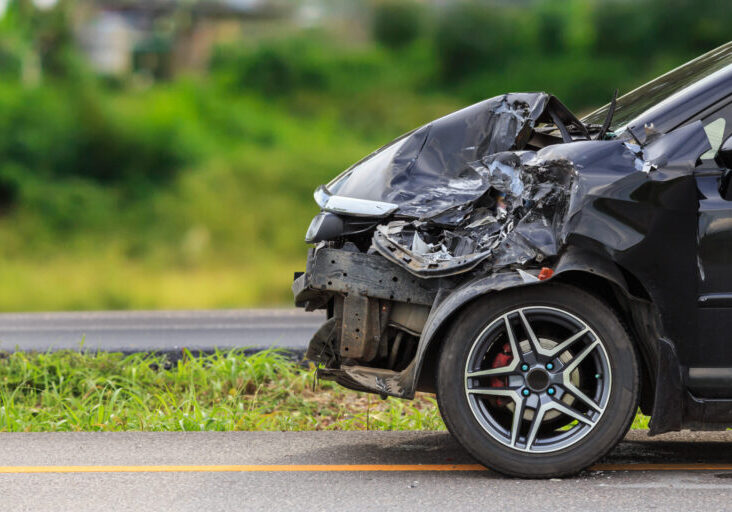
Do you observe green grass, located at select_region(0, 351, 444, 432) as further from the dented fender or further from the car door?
the car door

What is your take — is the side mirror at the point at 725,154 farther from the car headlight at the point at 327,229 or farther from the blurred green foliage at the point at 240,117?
the blurred green foliage at the point at 240,117

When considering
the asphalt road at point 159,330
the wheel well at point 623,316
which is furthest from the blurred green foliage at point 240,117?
the wheel well at point 623,316

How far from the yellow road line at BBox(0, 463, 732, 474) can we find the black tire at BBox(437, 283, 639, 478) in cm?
33

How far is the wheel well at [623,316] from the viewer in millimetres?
4781

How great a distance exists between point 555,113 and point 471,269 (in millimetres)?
1065

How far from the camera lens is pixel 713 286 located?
185 inches

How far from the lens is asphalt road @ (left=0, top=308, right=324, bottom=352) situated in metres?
9.53

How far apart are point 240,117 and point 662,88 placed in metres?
23.9

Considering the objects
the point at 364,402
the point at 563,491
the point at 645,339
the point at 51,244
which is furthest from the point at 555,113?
the point at 51,244

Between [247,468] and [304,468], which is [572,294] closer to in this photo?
[304,468]

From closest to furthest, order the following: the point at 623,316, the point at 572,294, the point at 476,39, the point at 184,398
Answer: the point at 572,294
the point at 623,316
the point at 184,398
the point at 476,39

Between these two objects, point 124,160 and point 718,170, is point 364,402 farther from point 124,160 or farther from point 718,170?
point 124,160

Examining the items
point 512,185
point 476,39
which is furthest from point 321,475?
point 476,39

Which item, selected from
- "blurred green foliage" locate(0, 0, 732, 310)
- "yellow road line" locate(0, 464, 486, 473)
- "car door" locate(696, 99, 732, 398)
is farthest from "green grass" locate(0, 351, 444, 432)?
"blurred green foliage" locate(0, 0, 732, 310)
